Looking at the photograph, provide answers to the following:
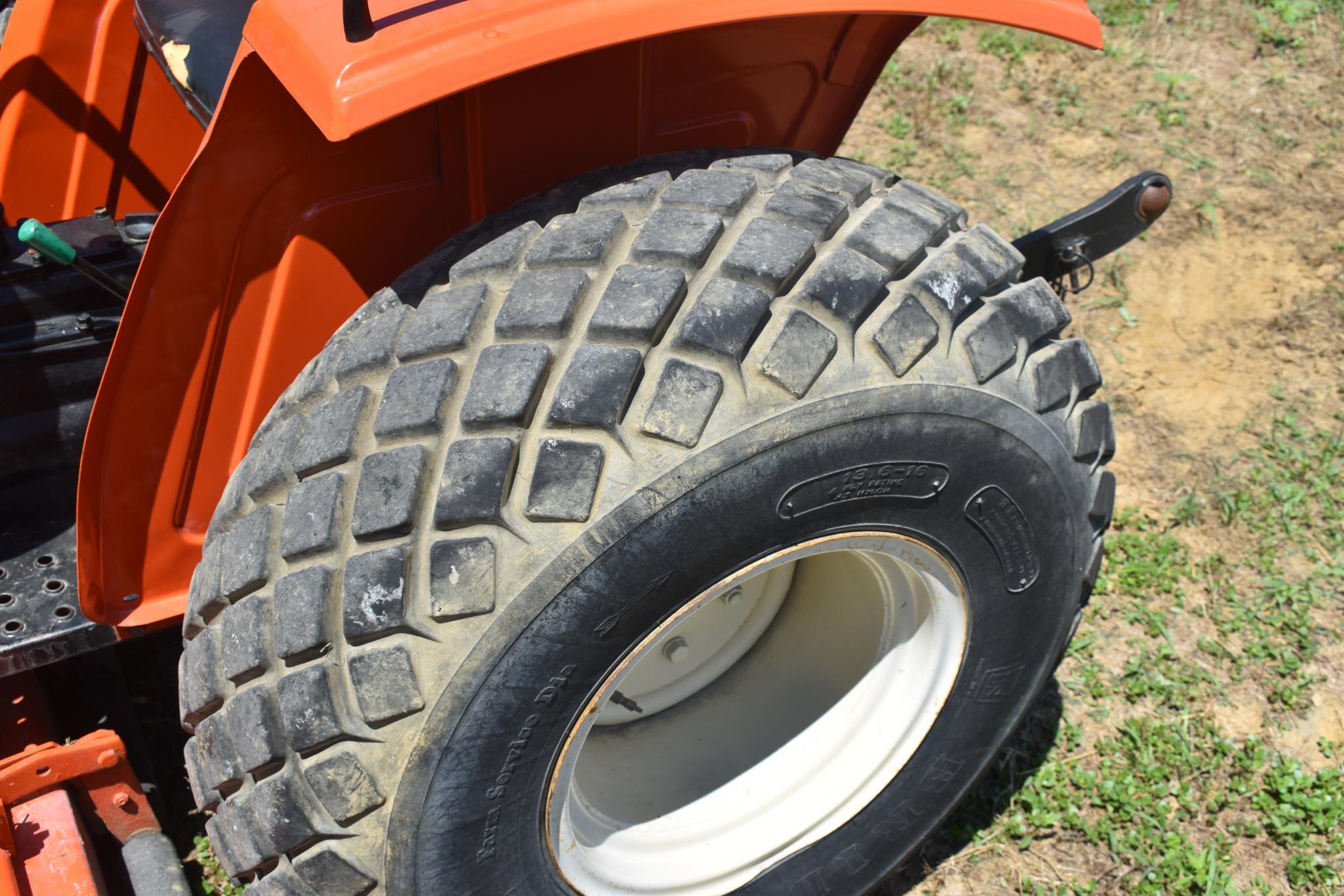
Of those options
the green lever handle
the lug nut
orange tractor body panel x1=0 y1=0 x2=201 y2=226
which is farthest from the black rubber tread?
orange tractor body panel x1=0 y1=0 x2=201 y2=226

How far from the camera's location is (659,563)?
1399 millimetres

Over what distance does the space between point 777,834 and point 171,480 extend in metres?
1.20

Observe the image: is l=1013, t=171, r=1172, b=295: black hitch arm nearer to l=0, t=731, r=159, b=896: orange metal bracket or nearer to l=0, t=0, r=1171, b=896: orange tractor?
l=0, t=0, r=1171, b=896: orange tractor

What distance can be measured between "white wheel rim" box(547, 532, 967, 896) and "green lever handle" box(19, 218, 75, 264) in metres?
1.07

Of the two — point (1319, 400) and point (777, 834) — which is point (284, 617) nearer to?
point (777, 834)

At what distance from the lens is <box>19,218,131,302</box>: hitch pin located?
145 cm

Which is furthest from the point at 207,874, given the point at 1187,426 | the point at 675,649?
the point at 1187,426

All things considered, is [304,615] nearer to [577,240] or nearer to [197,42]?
[577,240]

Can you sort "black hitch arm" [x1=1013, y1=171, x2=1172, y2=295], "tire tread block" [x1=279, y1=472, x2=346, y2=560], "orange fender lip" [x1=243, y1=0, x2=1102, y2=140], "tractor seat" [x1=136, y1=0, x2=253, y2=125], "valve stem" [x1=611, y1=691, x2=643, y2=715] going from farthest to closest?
"black hitch arm" [x1=1013, y1=171, x2=1172, y2=295] < "valve stem" [x1=611, y1=691, x2=643, y2=715] < "tractor seat" [x1=136, y1=0, x2=253, y2=125] < "tire tread block" [x1=279, y1=472, x2=346, y2=560] < "orange fender lip" [x1=243, y1=0, x2=1102, y2=140]

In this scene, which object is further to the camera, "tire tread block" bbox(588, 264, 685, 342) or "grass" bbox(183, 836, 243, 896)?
"grass" bbox(183, 836, 243, 896)

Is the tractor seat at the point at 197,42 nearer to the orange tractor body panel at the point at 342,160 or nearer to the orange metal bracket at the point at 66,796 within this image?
the orange tractor body panel at the point at 342,160

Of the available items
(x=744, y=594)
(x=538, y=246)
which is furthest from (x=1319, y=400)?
(x=538, y=246)

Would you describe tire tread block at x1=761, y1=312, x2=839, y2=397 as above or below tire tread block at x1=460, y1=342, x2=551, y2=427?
below

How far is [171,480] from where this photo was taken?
1.67m
